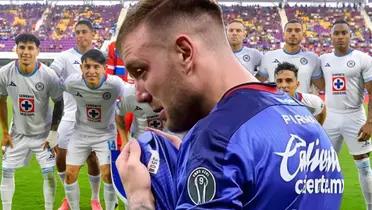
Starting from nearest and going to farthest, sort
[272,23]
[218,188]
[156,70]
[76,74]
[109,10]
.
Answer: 1. [218,188]
2. [156,70]
3. [76,74]
4. [272,23]
5. [109,10]

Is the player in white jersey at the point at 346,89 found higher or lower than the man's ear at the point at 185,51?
lower

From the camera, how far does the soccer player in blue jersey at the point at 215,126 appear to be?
0.80 metres

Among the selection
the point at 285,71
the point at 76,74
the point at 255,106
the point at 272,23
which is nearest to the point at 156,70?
the point at 255,106

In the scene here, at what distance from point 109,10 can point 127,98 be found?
3829cm

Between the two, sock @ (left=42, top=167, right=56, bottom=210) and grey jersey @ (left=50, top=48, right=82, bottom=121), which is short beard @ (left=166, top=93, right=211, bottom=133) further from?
grey jersey @ (left=50, top=48, right=82, bottom=121)

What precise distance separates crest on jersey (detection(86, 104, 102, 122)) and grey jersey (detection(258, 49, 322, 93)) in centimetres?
200


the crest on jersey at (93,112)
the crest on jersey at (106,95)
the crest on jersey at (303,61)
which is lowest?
the crest on jersey at (93,112)

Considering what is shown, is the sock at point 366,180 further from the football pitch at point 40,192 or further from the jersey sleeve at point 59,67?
the jersey sleeve at point 59,67

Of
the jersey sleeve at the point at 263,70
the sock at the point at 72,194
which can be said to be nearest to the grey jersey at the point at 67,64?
the sock at the point at 72,194

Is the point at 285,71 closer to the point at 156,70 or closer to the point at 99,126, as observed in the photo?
the point at 99,126

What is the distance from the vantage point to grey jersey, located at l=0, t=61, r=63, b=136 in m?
5.91

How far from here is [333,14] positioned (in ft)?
135

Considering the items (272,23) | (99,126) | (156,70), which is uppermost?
(272,23)

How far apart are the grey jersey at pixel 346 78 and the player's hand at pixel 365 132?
1.41ft
